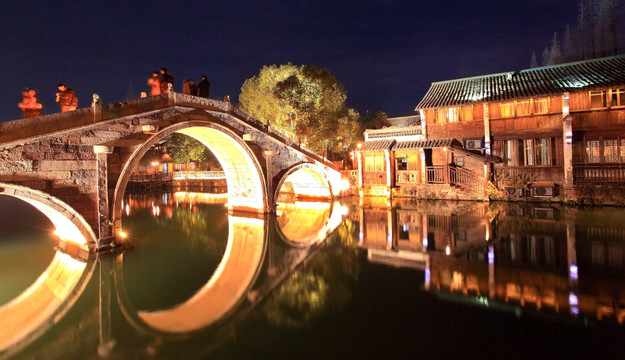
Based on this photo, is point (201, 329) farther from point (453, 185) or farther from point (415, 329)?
point (453, 185)

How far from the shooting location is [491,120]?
23312mm

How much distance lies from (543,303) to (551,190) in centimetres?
1684

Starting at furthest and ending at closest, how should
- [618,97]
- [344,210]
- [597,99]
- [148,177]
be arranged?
1. [148,177]
2. [344,210]
3. [597,99]
4. [618,97]

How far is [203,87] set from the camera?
53.6 ft

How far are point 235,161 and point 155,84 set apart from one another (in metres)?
5.71

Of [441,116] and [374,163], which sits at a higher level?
[441,116]

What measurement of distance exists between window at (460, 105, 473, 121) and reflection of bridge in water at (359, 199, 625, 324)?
7.79m

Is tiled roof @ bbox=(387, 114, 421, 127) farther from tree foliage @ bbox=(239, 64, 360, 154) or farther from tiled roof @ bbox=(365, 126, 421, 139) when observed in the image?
tiled roof @ bbox=(365, 126, 421, 139)

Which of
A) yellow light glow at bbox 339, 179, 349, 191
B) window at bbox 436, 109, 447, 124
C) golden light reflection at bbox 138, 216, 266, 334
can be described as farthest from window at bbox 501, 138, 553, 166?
golden light reflection at bbox 138, 216, 266, 334

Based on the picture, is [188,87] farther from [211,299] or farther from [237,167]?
[211,299]

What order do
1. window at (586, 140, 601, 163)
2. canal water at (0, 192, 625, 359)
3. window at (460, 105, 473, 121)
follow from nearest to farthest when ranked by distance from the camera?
canal water at (0, 192, 625, 359)
window at (586, 140, 601, 163)
window at (460, 105, 473, 121)

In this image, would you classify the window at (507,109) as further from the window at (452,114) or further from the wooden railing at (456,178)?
the wooden railing at (456,178)

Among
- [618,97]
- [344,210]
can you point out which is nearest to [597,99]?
[618,97]

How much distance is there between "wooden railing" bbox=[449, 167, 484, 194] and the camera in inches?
901
